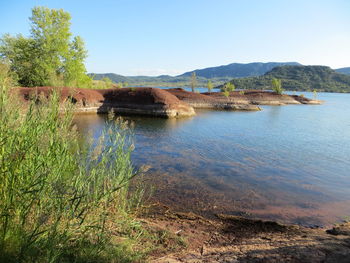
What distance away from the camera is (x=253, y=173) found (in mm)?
11664

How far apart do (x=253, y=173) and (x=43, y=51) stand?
4824cm

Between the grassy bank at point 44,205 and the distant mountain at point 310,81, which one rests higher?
the distant mountain at point 310,81

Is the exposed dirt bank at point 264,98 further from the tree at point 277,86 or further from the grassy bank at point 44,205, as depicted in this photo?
the grassy bank at point 44,205

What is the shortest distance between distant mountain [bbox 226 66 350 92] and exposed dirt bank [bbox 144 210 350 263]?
533 feet

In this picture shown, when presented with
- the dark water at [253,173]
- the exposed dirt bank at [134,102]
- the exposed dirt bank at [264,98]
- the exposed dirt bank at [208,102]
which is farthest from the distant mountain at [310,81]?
the dark water at [253,173]

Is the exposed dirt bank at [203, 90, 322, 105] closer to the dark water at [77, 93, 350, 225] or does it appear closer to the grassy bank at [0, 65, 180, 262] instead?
the dark water at [77, 93, 350, 225]

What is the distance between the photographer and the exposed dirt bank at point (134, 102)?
33.7 metres

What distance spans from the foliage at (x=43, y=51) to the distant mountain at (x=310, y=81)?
138 meters

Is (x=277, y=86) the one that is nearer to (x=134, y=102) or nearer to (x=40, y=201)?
(x=134, y=102)

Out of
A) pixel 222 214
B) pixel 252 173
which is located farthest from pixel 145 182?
pixel 252 173

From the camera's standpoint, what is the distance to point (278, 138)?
67.1 feet

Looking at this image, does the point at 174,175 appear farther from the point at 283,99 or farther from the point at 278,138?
the point at 283,99

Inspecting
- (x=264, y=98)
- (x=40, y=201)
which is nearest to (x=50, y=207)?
(x=40, y=201)

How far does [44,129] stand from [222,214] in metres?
5.99
